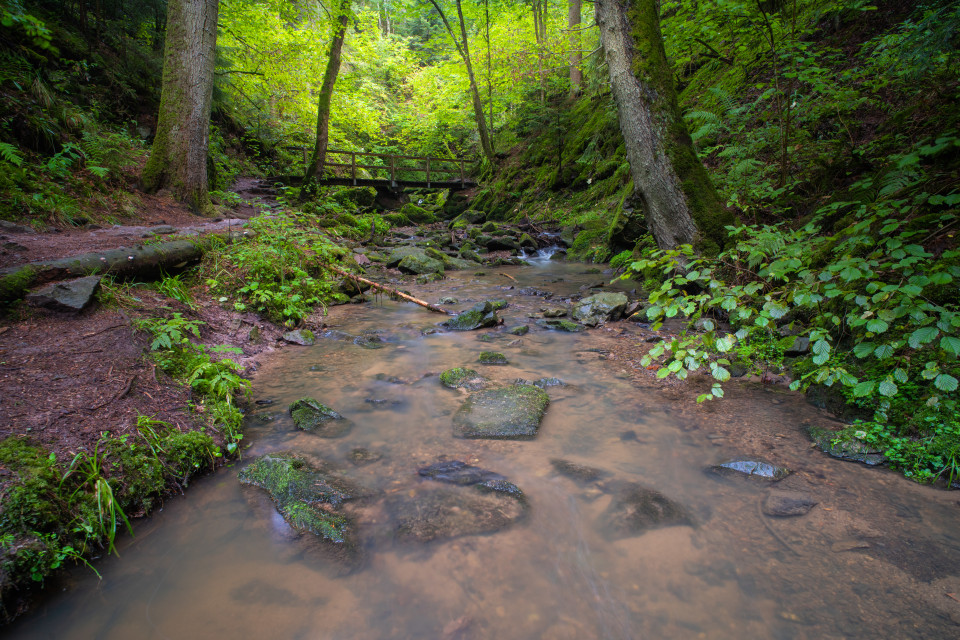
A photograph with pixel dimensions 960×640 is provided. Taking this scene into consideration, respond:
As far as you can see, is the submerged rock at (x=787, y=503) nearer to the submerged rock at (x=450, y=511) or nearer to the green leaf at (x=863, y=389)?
the green leaf at (x=863, y=389)

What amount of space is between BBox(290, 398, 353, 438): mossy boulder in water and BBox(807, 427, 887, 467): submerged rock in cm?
316

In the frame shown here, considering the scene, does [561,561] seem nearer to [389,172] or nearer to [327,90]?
[327,90]

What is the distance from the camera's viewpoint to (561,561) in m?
2.00

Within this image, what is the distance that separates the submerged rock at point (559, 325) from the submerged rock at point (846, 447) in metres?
2.88

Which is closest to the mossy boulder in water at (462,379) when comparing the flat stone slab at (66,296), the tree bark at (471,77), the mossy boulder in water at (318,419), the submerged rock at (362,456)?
the mossy boulder in water at (318,419)

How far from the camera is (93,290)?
336cm

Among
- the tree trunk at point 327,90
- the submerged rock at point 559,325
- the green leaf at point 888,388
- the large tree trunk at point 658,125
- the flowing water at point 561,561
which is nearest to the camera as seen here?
the flowing water at point 561,561

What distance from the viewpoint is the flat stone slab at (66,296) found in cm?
312

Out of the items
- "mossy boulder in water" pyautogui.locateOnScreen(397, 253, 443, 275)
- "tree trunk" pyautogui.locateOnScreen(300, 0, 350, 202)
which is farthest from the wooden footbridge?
"mossy boulder in water" pyautogui.locateOnScreen(397, 253, 443, 275)

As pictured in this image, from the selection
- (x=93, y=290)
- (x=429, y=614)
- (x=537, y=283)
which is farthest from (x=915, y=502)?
(x=537, y=283)

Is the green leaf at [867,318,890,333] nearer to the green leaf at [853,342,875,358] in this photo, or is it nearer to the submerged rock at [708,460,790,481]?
the green leaf at [853,342,875,358]

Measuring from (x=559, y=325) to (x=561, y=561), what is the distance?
12.2ft

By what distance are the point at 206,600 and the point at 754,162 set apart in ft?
20.8

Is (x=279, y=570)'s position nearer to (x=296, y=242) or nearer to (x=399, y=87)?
(x=296, y=242)
